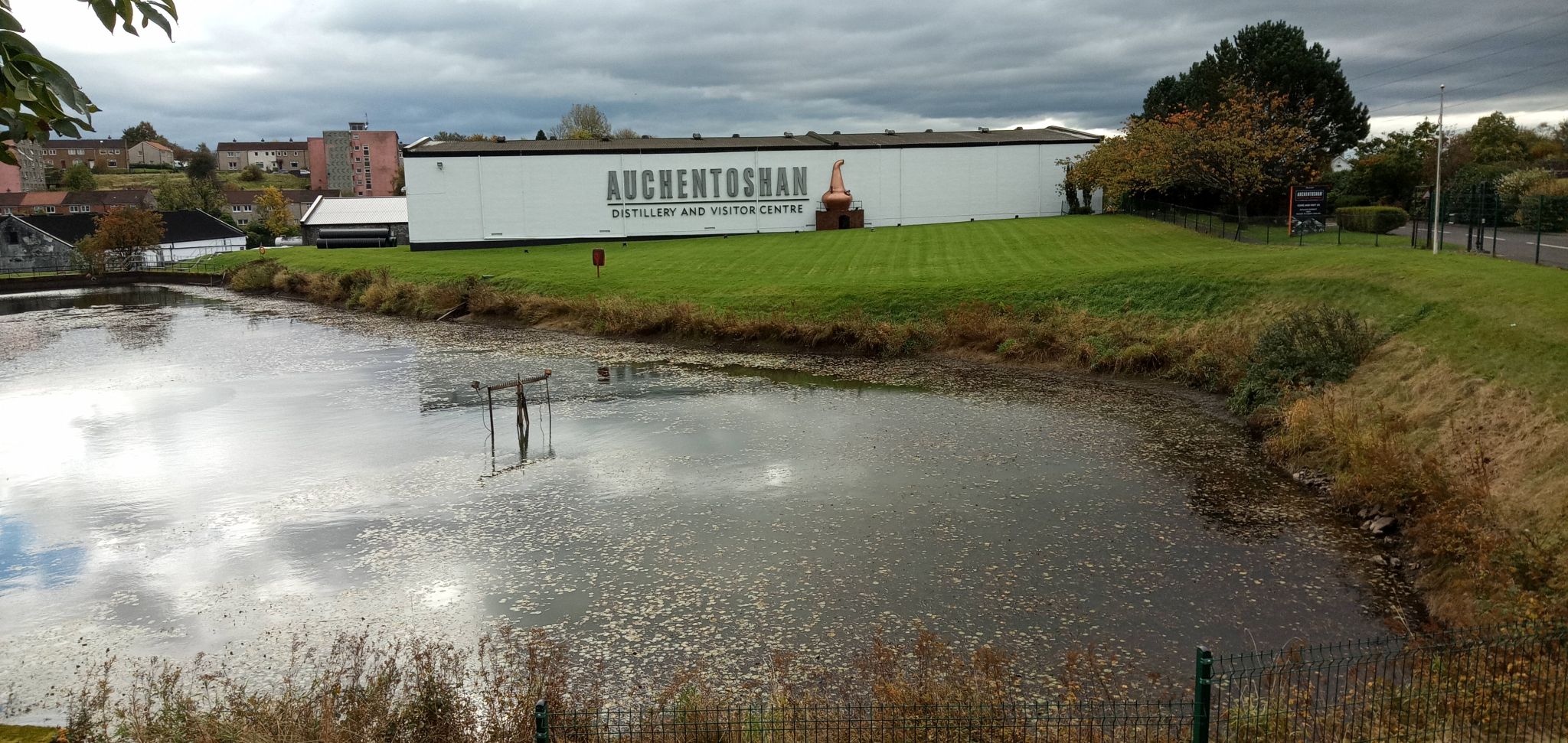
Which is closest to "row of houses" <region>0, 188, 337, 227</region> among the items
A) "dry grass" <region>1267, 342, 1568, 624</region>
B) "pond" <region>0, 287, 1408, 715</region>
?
"pond" <region>0, 287, 1408, 715</region>

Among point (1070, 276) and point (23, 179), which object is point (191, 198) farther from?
point (1070, 276)

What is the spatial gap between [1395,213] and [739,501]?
45.5 m

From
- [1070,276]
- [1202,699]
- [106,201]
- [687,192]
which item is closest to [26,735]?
[1202,699]

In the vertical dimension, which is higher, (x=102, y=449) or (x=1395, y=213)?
(x=1395, y=213)

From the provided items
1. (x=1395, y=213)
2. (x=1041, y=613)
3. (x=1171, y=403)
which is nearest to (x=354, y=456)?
(x=1041, y=613)

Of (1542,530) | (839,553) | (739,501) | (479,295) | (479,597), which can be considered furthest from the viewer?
(479,295)

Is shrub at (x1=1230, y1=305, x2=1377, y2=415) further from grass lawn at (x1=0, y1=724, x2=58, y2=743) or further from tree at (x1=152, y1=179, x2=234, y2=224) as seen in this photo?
tree at (x1=152, y1=179, x2=234, y2=224)

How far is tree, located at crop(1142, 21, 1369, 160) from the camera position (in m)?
59.9

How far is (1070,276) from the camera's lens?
33406 mm

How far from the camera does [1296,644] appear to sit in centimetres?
1099

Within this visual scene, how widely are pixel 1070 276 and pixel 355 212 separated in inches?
3142

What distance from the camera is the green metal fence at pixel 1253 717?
7574 millimetres

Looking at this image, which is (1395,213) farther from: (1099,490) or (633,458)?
(633,458)

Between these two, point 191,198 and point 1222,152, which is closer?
point 1222,152
